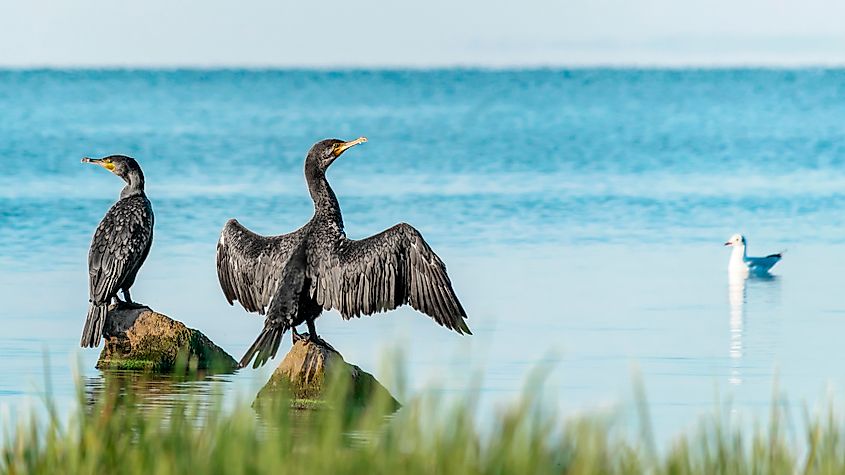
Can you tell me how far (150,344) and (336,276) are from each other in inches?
63.5

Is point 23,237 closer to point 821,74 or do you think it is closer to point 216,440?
point 216,440

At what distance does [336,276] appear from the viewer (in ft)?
32.4

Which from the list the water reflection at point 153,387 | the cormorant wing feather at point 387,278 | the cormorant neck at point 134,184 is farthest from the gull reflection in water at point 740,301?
the cormorant neck at point 134,184

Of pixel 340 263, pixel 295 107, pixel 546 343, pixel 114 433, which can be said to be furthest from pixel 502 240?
pixel 295 107

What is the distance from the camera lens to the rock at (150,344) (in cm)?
1089

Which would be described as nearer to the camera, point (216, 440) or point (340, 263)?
point (216, 440)

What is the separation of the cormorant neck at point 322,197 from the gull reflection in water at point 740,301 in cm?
245

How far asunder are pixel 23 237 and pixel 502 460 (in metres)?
14.6

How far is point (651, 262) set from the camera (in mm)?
17453

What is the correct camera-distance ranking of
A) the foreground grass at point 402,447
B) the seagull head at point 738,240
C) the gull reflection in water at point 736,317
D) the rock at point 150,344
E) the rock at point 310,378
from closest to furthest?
1. the foreground grass at point 402,447
2. the rock at point 310,378
3. the rock at point 150,344
4. the gull reflection in water at point 736,317
5. the seagull head at point 738,240

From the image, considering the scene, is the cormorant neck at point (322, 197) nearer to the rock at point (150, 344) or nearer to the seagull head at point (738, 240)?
the rock at point (150, 344)

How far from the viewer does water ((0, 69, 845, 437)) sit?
11.0 metres

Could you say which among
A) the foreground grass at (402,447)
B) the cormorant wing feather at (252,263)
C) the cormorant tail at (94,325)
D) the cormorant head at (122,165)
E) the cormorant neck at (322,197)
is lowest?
the foreground grass at (402,447)

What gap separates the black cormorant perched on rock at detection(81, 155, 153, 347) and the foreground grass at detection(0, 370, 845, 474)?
4.27 m
